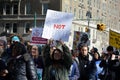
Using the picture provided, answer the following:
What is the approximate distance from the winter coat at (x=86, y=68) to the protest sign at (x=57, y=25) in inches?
47.2

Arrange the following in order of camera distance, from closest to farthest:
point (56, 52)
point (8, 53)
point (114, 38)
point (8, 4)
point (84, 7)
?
point (56, 52)
point (8, 53)
point (114, 38)
point (8, 4)
point (84, 7)

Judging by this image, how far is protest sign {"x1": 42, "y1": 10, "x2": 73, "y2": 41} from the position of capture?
39.0ft

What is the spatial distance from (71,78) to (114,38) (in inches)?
129

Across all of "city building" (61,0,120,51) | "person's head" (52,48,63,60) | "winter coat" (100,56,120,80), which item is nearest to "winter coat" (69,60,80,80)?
"person's head" (52,48,63,60)

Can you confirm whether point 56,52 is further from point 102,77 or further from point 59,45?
point 102,77

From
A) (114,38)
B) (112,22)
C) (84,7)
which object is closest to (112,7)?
(112,22)

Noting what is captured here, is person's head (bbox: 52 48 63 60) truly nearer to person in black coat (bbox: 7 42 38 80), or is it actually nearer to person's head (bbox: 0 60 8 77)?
person in black coat (bbox: 7 42 38 80)

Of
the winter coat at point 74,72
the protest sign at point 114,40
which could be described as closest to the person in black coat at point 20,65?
the winter coat at point 74,72

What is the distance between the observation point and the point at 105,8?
253 feet

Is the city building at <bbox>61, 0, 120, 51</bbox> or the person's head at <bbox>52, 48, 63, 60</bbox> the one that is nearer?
the person's head at <bbox>52, 48, 63, 60</bbox>

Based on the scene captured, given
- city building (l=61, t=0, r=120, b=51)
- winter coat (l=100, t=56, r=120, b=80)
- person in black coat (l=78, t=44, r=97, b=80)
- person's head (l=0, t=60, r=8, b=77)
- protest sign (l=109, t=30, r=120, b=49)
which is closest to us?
person's head (l=0, t=60, r=8, b=77)

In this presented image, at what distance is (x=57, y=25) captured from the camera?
12.0 meters

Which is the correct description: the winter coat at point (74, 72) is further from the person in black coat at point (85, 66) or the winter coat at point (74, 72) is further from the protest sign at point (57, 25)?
the protest sign at point (57, 25)

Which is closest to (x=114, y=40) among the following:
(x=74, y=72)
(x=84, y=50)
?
(x=84, y=50)
